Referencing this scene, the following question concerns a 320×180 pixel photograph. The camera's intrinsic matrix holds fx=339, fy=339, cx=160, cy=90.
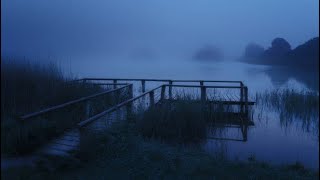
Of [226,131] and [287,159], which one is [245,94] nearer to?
[226,131]

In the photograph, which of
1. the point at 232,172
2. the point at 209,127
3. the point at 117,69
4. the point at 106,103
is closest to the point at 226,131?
the point at 209,127

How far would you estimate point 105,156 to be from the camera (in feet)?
18.3

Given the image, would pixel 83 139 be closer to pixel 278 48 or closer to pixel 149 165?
pixel 149 165

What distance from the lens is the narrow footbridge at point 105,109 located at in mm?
4571

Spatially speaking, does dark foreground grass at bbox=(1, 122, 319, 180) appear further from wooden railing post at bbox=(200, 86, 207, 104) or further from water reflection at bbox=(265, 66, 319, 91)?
wooden railing post at bbox=(200, 86, 207, 104)

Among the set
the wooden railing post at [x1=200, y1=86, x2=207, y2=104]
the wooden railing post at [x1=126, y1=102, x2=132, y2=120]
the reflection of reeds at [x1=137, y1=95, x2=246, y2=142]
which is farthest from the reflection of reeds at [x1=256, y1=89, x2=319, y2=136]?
the wooden railing post at [x1=200, y1=86, x2=207, y2=104]

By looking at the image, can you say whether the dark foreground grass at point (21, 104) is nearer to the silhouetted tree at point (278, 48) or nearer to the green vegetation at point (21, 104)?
the green vegetation at point (21, 104)

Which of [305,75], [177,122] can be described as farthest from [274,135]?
[305,75]

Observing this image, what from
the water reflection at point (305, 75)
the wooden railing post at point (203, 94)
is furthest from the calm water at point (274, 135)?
the wooden railing post at point (203, 94)

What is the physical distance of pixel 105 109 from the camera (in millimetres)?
8867

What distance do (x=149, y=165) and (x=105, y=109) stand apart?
Answer: 3.87 meters

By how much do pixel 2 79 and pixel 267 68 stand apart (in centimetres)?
235

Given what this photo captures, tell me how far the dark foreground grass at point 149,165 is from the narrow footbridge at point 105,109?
0.30m

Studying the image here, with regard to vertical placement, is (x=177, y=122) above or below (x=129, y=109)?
below
